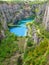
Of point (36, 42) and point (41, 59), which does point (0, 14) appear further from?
point (41, 59)

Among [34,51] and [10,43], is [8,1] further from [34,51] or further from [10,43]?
[34,51]

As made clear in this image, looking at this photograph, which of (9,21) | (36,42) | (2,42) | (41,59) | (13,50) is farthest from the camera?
(9,21)

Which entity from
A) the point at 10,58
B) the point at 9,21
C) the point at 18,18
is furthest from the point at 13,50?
the point at 18,18

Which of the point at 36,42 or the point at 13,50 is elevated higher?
the point at 36,42

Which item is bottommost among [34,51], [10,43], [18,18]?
[18,18]

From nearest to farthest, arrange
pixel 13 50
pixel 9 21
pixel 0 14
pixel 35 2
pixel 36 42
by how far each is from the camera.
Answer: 1. pixel 36 42
2. pixel 13 50
3. pixel 0 14
4. pixel 9 21
5. pixel 35 2

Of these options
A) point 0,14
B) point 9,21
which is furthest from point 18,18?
point 0,14

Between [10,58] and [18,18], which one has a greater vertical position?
[10,58]

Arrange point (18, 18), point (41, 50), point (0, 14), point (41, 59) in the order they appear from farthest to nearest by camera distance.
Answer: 1. point (18, 18)
2. point (0, 14)
3. point (41, 50)
4. point (41, 59)

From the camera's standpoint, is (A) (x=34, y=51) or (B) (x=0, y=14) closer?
(A) (x=34, y=51)

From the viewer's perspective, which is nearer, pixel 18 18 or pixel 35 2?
pixel 18 18
